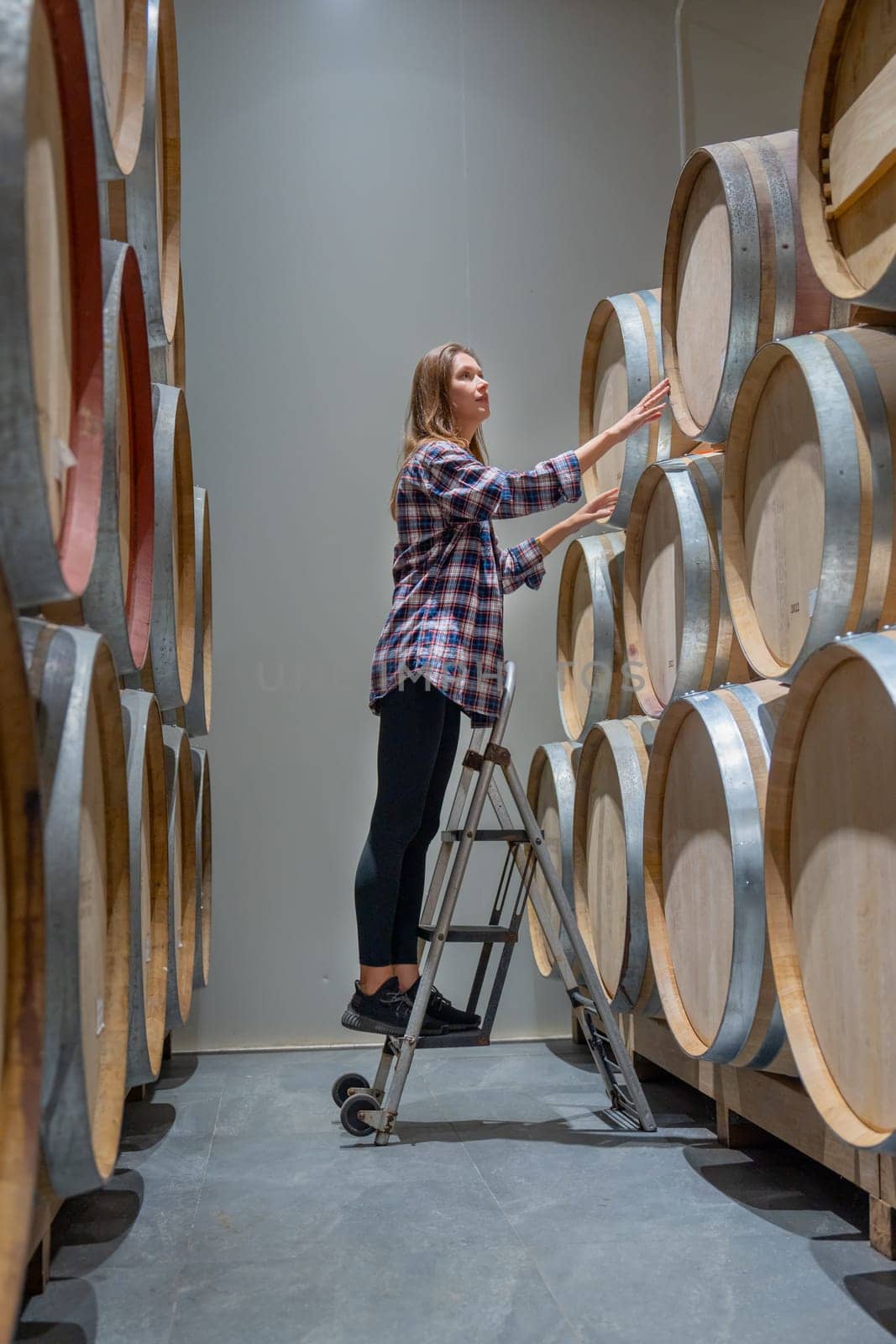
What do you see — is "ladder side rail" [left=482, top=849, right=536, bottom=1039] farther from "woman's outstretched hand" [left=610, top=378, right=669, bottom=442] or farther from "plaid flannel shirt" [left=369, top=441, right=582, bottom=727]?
"woman's outstretched hand" [left=610, top=378, right=669, bottom=442]

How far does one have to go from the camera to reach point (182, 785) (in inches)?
113

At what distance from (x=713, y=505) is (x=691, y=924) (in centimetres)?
91

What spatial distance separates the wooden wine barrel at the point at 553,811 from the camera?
3.70 metres

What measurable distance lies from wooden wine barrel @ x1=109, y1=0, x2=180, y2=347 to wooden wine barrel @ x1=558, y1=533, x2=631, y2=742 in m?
1.43

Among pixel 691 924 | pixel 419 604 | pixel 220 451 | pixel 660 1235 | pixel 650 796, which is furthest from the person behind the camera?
pixel 220 451

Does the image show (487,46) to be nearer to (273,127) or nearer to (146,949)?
(273,127)

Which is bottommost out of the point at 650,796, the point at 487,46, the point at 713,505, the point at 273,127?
the point at 650,796

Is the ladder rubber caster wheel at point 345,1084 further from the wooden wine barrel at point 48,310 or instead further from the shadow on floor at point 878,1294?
the wooden wine barrel at point 48,310

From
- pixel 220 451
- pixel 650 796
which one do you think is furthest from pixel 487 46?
pixel 650 796

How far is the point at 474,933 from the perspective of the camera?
3141mm

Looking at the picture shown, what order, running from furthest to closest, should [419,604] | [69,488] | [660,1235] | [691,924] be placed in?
1. [419,604]
2. [691,924]
3. [660,1235]
4. [69,488]

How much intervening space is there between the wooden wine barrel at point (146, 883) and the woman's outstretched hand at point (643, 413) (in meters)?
1.43

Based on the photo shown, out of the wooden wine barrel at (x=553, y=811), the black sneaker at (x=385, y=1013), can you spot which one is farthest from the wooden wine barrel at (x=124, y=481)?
the wooden wine barrel at (x=553, y=811)

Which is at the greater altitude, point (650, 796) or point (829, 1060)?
point (650, 796)
